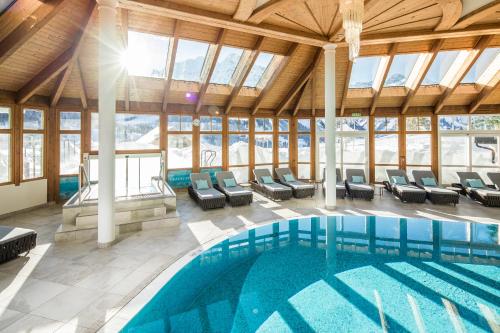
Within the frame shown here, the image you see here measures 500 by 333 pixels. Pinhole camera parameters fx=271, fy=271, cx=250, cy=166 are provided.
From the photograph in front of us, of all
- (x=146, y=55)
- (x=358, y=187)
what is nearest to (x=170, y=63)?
(x=146, y=55)

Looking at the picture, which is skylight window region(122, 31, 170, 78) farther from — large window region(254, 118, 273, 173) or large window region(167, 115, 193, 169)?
large window region(254, 118, 273, 173)

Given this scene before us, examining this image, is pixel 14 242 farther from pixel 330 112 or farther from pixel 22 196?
pixel 330 112

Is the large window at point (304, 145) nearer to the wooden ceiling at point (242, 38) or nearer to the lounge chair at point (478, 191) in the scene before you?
the wooden ceiling at point (242, 38)

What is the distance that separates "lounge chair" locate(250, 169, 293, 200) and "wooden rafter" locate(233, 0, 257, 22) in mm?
5408

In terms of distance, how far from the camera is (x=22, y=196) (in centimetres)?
789

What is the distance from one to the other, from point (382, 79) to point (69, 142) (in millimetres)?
11475

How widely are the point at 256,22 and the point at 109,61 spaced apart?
344 cm

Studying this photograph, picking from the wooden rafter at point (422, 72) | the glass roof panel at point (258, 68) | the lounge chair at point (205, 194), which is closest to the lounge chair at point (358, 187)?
the wooden rafter at point (422, 72)

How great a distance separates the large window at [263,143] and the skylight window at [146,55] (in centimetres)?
484

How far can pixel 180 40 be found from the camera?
26.3ft

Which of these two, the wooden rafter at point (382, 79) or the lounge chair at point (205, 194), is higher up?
the wooden rafter at point (382, 79)

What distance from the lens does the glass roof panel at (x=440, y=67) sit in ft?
31.6

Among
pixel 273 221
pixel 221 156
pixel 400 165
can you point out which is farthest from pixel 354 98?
pixel 273 221

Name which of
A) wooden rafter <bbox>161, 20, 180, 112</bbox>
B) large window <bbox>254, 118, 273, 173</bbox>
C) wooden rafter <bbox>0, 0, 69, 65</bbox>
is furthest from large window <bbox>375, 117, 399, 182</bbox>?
wooden rafter <bbox>0, 0, 69, 65</bbox>
